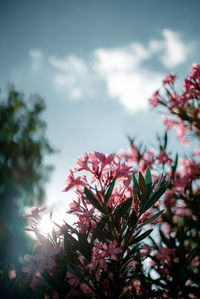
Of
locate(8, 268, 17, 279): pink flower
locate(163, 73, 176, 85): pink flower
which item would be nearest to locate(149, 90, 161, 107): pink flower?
locate(163, 73, 176, 85): pink flower

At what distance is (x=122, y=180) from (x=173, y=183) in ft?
3.69

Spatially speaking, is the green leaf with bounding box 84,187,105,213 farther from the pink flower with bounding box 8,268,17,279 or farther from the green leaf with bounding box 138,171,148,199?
the pink flower with bounding box 8,268,17,279

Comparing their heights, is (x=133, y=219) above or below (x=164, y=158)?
below

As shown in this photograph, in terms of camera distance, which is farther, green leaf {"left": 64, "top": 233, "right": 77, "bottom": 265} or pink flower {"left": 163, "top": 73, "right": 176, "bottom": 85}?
Result: pink flower {"left": 163, "top": 73, "right": 176, "bottom": 85}

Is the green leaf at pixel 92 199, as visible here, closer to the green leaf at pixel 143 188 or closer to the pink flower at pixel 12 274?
the green leaf at pixel 143 188

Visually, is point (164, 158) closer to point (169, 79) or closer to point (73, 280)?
point (169, 79)

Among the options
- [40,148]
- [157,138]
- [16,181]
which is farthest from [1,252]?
[40,148]

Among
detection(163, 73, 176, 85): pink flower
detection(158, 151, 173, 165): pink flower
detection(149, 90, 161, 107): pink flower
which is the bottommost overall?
detection(158, 151, 173, 165): pink flower

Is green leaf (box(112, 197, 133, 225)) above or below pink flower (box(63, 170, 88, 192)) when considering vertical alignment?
below

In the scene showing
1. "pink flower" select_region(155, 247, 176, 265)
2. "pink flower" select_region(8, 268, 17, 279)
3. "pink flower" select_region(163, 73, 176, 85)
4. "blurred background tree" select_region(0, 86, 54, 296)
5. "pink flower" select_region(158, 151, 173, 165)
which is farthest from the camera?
"blurred background tree" select_region(0, 86, 54, 296)

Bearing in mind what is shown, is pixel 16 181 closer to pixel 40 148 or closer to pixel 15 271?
pixel 40 148

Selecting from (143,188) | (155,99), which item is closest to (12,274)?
(143,188)

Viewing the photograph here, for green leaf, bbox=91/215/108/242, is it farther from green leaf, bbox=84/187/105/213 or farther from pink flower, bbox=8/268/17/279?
pink flower, bbox=8/268/17/279

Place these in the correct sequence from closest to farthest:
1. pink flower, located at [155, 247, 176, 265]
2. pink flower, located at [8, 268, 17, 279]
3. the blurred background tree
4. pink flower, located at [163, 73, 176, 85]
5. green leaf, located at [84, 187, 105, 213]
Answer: green leaf, located at [84, 187, 105, 213], pink flower, located at [155, 247, 176, 265], pink flower, located at [8, 268, 17, 279], pink flower, located at [163, 73, 176, 85], the blurred background tree
